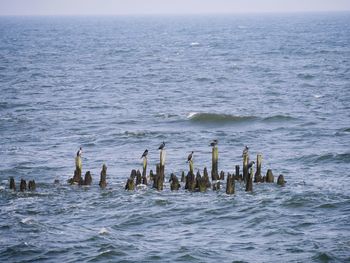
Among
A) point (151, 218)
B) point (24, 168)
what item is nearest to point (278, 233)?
point (151, 218)

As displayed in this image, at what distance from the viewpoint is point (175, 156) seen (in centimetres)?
4634

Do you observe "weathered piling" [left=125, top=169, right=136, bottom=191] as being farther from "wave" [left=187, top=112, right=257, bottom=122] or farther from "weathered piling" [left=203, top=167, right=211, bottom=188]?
"wave" [left=187, top=112, right=257, bottom=122]

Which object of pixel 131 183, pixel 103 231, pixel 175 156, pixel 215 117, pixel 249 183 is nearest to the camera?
pixel 103 231

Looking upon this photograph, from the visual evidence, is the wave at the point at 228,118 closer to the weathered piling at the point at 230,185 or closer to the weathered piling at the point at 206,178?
the weathered piling at the point at 206,178

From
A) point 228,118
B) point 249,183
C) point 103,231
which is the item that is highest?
point 249,183

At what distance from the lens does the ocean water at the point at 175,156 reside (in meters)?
30.5

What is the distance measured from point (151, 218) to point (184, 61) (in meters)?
81.3

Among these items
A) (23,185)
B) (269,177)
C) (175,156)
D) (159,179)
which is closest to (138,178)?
(159,179)

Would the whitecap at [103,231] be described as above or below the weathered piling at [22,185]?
below

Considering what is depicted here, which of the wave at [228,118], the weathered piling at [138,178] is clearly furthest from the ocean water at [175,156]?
the weathered piling at [138,178]

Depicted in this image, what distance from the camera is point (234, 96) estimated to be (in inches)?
2894

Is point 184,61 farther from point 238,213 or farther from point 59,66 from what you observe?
point 238,213

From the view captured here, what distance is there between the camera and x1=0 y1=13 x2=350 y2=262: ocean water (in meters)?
30.5

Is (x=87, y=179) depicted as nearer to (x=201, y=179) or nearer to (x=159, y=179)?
(x=159, y=179)
